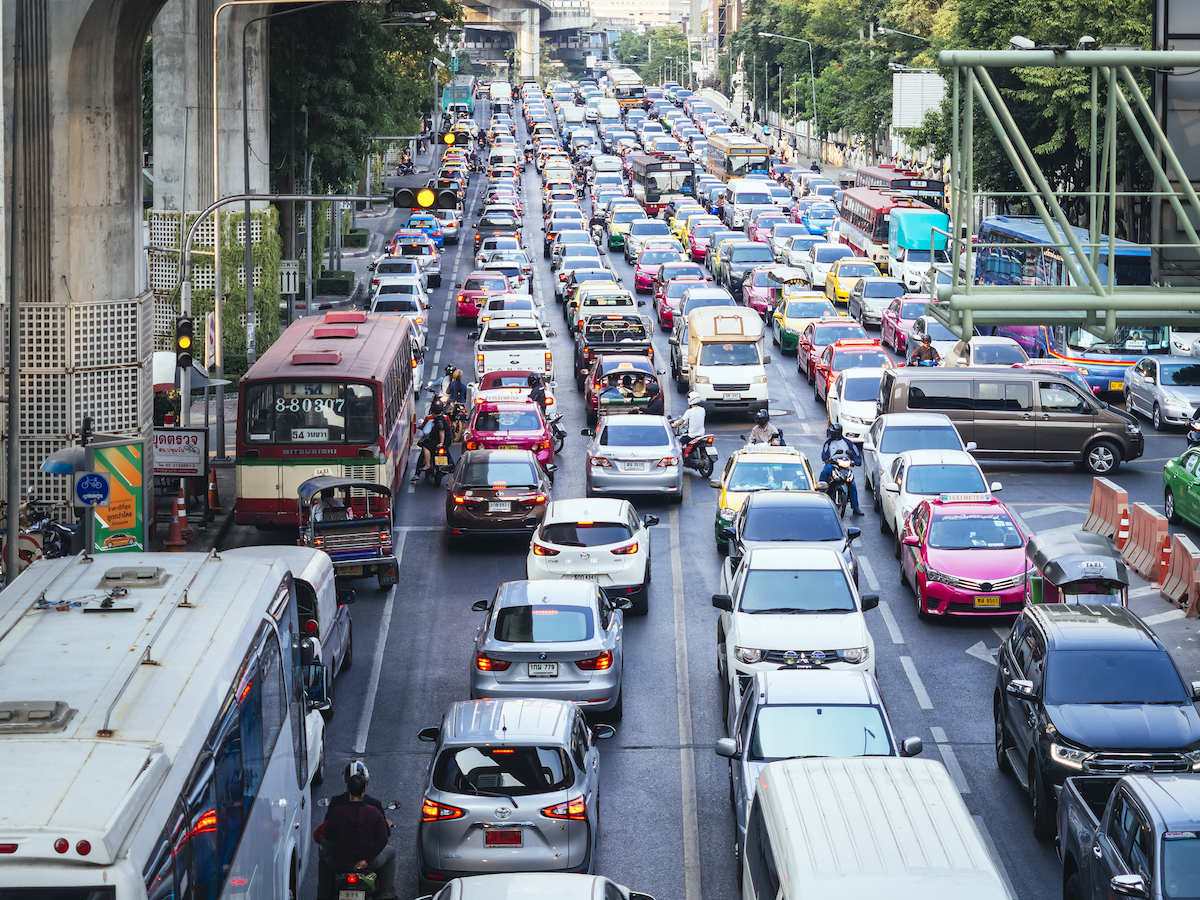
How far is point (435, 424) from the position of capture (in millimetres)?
31141

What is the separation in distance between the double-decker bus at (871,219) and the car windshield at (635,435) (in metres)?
27.3

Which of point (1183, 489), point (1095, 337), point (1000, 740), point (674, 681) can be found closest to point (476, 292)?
point (1095, 337)

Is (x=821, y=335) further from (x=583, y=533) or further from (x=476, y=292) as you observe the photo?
(x=583, y=533)

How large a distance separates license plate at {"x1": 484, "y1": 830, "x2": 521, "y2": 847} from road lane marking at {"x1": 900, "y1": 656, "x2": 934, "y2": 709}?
712 centimetres

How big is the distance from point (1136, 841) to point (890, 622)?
10.7 m

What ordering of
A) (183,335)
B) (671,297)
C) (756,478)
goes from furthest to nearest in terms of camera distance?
(671,297)
(183,335)
(756,478)

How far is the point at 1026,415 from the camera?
3133 centimetres

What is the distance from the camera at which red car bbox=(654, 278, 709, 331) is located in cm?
4819

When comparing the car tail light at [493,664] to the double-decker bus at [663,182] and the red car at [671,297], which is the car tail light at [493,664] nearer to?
the red car at [671,297]

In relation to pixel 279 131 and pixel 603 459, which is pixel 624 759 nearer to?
pixel 603 459

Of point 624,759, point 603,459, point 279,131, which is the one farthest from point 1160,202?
point 279,131

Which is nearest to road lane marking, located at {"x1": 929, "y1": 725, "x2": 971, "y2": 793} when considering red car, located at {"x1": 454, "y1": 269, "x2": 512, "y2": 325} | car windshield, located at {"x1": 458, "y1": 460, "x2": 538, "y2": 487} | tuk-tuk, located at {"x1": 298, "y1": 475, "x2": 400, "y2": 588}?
tuk-tuk, located at {"x1": 298, "y1": 475, "x2": 400, "y2": 588}

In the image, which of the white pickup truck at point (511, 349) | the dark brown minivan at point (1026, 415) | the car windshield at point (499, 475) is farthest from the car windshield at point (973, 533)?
the white pickup truck at point (511, 349)

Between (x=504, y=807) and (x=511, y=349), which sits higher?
(x=511, y=349)
